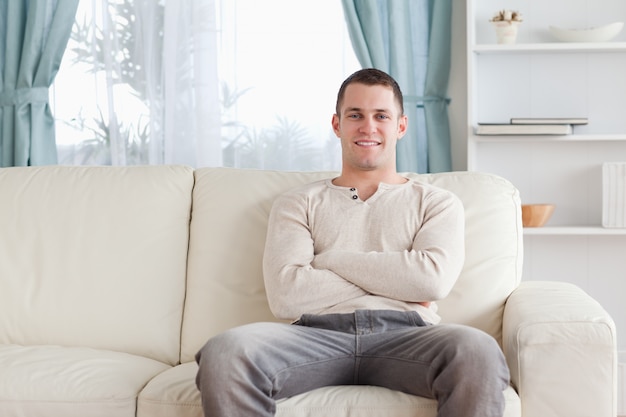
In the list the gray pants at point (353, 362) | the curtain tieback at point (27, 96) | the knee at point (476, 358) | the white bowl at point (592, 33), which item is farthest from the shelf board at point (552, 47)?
the curtain tieback at point (27, 96)

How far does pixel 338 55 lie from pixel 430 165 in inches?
23.7

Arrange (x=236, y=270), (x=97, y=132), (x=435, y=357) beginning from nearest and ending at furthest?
(x=435, y=357) → (x=236, y=270) → (x=97, y=132)

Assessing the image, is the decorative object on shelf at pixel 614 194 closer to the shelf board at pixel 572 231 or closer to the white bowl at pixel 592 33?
the shelf board at pixel 572 231

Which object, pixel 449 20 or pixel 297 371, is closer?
pixel 297 371

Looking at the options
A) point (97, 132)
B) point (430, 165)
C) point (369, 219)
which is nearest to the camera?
point (369, 219)

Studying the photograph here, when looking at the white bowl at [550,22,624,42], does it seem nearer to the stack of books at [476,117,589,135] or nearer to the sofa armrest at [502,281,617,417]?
the stack of books at [476,117,589,135]

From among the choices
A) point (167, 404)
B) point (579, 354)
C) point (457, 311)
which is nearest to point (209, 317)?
point (167, 404)

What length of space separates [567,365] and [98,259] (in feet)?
4.56

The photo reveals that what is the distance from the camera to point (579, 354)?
2.00 metres

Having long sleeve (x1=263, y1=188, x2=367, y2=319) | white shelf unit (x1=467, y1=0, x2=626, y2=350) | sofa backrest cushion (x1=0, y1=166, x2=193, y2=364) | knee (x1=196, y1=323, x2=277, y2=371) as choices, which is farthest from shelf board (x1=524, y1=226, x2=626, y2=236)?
knee (x1=196, y1=323, x2=277, y2=371)

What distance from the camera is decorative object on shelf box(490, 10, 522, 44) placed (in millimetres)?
3408

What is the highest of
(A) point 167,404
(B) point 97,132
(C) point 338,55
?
(C) point 338,55

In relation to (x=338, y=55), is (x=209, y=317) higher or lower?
lower

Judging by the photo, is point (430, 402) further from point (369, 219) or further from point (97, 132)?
point (97, 132)
